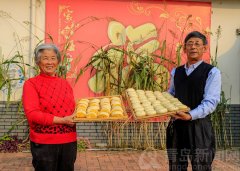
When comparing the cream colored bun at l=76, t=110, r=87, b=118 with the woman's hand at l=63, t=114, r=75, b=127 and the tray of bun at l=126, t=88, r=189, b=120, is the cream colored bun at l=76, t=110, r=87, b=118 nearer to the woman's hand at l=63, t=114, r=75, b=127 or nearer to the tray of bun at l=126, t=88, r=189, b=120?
the woman's hand at l=63, t=114, r=75, b=127

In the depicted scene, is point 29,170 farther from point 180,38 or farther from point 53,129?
point 180,38

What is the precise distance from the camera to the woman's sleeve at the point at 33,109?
8.69 ft

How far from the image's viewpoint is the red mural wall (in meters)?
6.13

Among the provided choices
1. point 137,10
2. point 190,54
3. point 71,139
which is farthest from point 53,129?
point 137,10

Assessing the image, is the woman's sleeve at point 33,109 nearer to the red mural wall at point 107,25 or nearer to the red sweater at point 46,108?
the red sweater at point 46,108

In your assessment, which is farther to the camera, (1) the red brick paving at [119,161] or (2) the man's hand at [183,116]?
(1) the red brick paving at [119,161]

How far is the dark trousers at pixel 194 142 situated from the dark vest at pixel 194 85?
0.17 m

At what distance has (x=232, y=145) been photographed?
647cm

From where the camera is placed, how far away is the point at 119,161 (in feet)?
17.7

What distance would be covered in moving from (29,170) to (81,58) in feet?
7.12

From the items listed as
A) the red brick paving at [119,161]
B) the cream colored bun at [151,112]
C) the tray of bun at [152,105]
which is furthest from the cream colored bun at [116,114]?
the red brick paving at [119,161]

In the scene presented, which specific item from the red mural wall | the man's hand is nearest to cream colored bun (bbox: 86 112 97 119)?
the man's hand

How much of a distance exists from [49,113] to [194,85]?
3.88 ft

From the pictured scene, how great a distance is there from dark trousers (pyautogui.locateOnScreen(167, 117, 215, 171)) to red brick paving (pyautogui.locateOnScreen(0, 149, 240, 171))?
190cm
